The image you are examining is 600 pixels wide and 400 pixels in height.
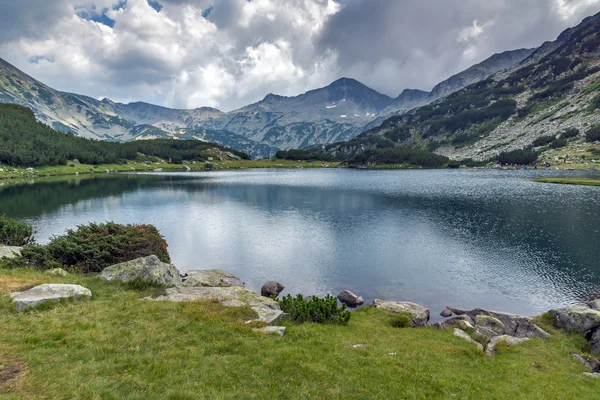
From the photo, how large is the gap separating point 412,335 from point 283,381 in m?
13.8

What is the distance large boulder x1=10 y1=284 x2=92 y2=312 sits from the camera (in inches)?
751

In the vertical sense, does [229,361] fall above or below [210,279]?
above

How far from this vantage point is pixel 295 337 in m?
19.3

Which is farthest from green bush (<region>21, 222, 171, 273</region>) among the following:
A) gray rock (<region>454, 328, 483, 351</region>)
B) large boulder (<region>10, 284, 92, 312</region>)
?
gray rock (<region>454, 328, 483, 351</region>)

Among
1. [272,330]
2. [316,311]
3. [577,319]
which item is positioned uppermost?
[272,330]

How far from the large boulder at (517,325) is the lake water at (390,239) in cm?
397

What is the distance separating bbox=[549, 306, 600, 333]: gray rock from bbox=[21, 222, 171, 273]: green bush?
4281cm

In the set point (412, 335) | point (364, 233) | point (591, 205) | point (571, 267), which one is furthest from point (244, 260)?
point (591, 205)

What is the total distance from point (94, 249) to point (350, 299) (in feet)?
95.8

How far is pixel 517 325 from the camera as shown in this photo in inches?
1101

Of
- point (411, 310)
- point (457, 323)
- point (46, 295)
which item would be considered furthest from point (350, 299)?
point (46, 295)

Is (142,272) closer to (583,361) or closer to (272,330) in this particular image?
(272,330)

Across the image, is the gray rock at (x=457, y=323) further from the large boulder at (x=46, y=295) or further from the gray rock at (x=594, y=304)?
the large boulder at (x=46, y=295)

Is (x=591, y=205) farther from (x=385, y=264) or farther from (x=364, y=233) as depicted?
(x=385, y=264)
